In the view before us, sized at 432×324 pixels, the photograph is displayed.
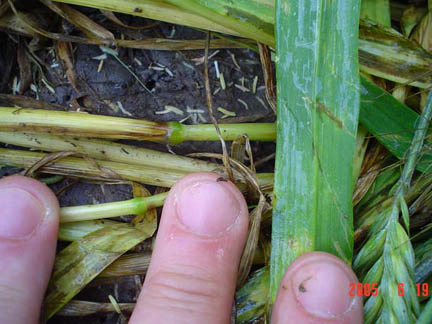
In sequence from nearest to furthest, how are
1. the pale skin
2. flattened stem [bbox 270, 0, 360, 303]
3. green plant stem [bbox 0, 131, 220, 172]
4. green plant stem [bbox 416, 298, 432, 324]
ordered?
green plant stem [bbox 416, 298, 432, 324], flattened stem [bbox 270, 0, 360, 303], the pale skin, green plant stem [bbox 0, 131, 220, 172]

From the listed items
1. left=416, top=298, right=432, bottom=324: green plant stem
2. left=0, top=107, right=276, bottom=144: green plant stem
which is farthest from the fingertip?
left=416, top=298, right=432, bottom=324: green plant stem

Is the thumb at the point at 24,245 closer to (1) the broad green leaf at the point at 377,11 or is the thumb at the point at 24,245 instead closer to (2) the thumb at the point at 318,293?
(2) the thumb at the point at 318,293

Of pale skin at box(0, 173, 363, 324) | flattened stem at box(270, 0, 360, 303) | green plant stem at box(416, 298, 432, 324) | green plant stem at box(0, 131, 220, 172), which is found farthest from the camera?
green plant stem at box(0, 131, 220, 172)

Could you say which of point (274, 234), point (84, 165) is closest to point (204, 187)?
point (274, 234)

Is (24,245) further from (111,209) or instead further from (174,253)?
(174,253)

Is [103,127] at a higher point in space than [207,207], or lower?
higher

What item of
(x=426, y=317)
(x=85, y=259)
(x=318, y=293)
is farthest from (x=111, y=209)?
(x=426, y=317)

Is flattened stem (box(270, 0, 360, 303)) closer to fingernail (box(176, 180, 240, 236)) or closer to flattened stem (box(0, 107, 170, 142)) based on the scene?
fingernail (box(176, 180, 240, 236))

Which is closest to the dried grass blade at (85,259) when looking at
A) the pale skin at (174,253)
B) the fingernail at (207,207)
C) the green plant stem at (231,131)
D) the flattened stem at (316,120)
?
the pale skin at (174,253)
